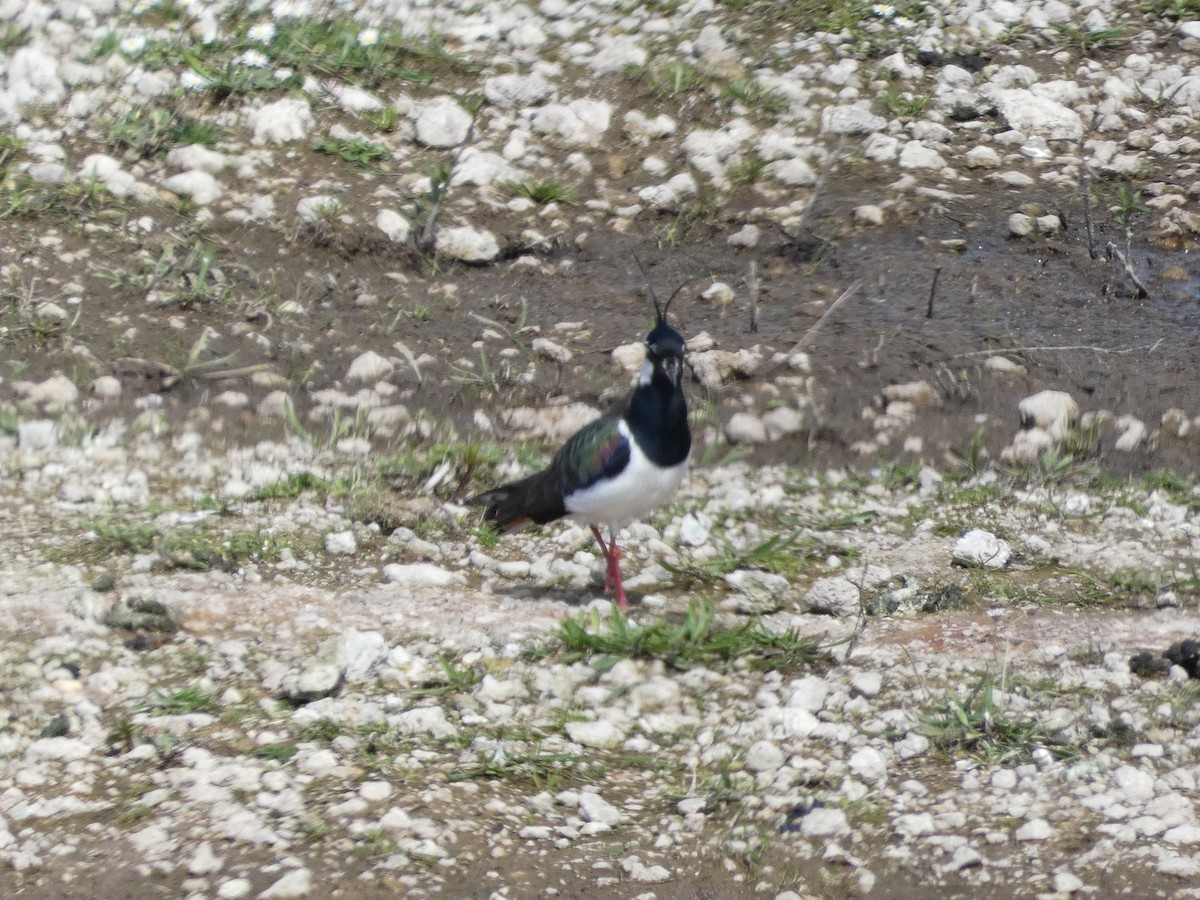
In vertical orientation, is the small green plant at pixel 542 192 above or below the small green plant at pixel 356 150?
below

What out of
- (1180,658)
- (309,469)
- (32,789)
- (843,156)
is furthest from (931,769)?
(843,156)

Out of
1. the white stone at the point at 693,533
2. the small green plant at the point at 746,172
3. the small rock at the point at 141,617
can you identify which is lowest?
the white stone at the point at 693,533

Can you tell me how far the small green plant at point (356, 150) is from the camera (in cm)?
734

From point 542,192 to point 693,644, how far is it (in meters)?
3.49

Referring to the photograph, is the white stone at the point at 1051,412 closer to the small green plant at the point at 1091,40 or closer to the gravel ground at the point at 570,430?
the gravel ground at the point at 570,430

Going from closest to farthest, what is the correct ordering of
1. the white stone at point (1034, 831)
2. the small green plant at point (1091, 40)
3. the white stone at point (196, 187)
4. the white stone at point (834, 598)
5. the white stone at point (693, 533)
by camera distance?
the white stone at point (1034, 831), the white stone at point (834, 598), the white stone at point (693, 533), the white stone at point (196, 187), the small green plant at point (1091, 40)

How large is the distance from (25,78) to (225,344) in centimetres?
245

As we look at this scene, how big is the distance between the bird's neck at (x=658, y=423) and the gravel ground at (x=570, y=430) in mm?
477

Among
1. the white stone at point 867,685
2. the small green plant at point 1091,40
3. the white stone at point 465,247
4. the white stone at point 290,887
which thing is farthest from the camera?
the small green plant at point 1091,40

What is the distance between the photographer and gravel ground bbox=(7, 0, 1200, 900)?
139 inches

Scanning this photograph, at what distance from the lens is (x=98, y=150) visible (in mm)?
7320

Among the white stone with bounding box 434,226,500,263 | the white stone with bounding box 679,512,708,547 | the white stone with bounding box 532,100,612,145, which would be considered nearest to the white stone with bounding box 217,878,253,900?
the white stone with bounding box 679,512,708,547

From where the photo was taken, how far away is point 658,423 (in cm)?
479

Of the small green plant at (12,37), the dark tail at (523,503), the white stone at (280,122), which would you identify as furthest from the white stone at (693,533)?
the small green plant at (12,37)
